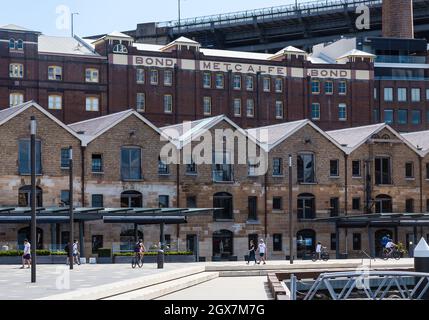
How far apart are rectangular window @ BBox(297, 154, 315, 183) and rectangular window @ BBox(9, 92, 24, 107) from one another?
3104cm

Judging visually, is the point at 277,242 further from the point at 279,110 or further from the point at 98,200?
the point at 279,110

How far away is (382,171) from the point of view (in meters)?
78.8

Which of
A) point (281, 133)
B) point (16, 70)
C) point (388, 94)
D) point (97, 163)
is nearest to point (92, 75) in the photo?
point (16, 70)

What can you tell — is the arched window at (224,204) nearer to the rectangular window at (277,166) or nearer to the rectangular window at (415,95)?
the rectangular window at (277,166)

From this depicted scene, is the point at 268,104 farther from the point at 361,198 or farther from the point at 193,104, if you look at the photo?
the point at 361,198

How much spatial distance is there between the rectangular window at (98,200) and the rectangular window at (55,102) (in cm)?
2783

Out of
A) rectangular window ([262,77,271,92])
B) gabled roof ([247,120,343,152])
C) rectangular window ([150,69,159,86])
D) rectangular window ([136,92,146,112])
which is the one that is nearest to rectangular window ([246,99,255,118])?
rectangular window ([262,77,271,92])

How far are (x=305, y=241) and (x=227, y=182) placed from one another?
7938 mm

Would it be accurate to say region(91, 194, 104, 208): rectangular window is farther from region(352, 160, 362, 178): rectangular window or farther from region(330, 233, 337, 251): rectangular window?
region(352, 160, 362, 178): rectangular window

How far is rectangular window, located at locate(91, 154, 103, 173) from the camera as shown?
68269mm

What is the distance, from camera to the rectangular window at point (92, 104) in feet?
314

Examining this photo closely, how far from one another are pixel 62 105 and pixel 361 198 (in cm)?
3270
